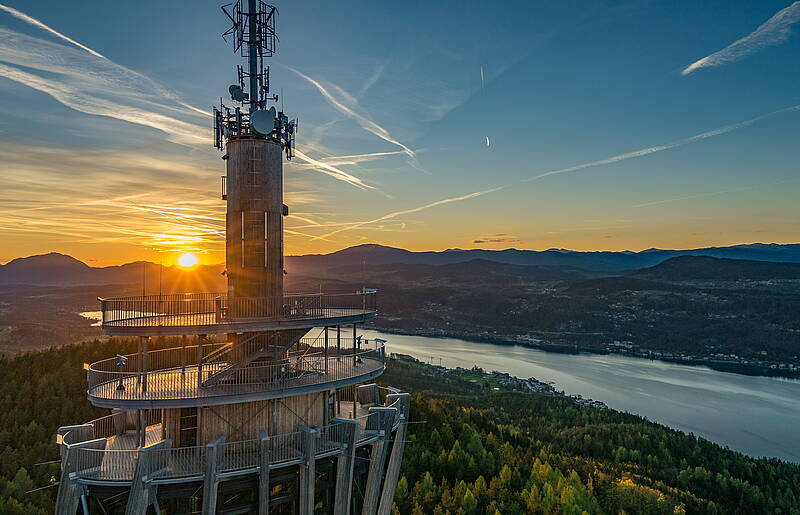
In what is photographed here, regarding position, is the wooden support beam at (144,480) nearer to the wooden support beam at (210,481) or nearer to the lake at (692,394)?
the wooden support beam at (210,481)

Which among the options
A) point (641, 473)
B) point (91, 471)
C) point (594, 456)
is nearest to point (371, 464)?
point (91, 471)

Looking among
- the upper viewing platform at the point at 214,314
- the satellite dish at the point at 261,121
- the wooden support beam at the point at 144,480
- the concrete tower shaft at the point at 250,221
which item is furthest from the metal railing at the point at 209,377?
the satellite dish at the point at 261,121

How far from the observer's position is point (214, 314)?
19.8m

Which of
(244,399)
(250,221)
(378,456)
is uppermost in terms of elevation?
(250,221)

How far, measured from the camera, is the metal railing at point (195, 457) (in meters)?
16.1

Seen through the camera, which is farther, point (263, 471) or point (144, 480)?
point (263, 471)

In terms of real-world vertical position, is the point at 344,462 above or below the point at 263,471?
below

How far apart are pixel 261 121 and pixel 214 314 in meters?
7.96

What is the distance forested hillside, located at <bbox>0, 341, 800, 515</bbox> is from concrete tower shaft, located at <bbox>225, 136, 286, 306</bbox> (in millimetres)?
17736

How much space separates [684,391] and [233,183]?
160 m

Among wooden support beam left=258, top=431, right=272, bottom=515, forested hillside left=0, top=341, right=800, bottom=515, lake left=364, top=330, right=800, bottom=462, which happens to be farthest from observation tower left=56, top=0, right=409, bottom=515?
lake left=364, top=330, right=800, bottom=462

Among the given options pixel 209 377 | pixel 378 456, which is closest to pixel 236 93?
pixel 209 377

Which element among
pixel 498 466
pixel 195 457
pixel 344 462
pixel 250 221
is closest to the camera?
pixel 195 457

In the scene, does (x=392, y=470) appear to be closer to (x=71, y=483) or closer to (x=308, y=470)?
(x=308, y=470)
